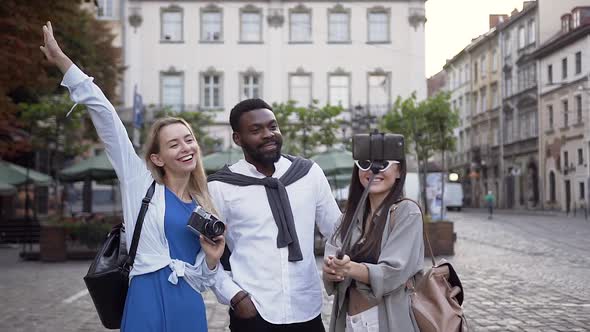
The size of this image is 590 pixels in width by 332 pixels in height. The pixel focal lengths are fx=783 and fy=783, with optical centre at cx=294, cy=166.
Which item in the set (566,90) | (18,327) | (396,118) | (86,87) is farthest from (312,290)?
(566,90)

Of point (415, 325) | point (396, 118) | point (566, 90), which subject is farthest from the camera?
point (566, 90)

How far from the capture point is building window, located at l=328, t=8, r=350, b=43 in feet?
167

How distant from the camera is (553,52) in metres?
48.5

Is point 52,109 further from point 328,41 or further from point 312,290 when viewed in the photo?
point 312,290

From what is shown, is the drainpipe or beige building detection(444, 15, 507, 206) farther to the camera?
beige building detection(444, 15, 507, 206)

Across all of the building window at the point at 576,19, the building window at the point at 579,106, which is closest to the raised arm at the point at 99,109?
the building window at the point at 579,106

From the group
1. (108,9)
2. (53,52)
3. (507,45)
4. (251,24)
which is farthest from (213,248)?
(507,45)

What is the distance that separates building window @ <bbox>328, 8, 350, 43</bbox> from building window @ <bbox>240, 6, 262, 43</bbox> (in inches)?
182

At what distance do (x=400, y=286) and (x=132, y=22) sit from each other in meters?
48.8

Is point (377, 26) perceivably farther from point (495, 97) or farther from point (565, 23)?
point (495, 97)

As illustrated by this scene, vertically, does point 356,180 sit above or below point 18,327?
above

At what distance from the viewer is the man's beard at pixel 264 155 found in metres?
3.86

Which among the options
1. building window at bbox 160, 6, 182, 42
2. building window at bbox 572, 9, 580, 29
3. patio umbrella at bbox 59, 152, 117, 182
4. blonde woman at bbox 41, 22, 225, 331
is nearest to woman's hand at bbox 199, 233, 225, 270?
blonde woman at bbox 41, 22, 225, 331

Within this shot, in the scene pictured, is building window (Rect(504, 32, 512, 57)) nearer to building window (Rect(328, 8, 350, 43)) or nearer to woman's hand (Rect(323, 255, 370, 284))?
building window (Rect(328, 8, 350, 43))
